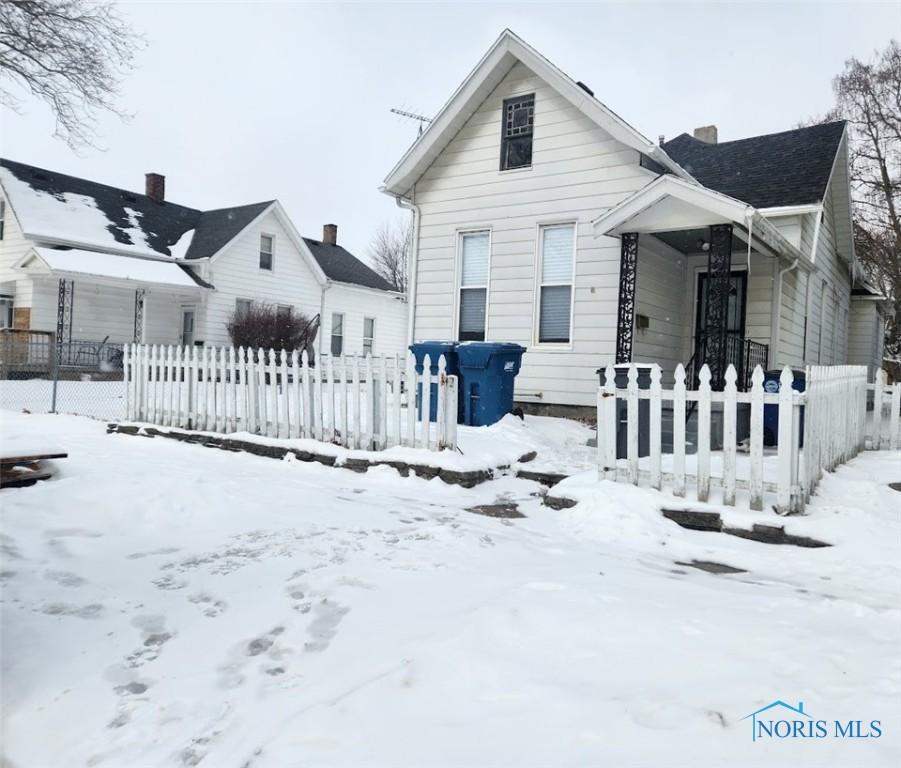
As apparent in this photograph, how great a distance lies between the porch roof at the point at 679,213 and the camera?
7.66m

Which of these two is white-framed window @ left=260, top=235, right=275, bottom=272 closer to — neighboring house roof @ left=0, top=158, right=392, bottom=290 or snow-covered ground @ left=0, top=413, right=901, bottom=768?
neighboring house roof @ left=0, top=158, right=392, bottom=290

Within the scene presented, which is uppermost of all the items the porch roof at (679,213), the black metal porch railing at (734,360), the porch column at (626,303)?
the porch roof at (679,213)

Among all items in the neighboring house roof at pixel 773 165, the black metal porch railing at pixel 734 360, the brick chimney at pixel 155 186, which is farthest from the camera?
the brick chimney at pixel 155 186

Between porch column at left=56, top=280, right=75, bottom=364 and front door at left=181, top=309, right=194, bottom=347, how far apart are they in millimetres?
3622

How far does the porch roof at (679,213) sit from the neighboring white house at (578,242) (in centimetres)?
3

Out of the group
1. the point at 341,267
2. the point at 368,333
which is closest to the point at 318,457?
the point at 368,333

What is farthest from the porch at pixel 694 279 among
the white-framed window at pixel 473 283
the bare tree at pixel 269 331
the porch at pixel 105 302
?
the porch at pixel 105 302

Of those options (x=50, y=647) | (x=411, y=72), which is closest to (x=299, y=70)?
(x=411, y=72)

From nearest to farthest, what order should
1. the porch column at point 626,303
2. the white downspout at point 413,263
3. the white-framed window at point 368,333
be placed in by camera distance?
the porch column at point 626,303 < the white downspout at point 413,263 < the white-framed window at point 368,333

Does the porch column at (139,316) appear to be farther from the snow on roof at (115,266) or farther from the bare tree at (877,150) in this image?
the bare tree at (877,150)

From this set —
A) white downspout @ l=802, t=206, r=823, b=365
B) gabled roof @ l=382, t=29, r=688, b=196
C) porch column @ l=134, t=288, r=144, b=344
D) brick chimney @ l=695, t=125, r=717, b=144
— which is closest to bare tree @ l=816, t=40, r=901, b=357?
brick chimney @ l=695, t=125, r=717, b=144

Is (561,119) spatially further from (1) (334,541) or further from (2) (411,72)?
(2) (411,72)

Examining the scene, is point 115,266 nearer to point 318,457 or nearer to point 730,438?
point 318,457

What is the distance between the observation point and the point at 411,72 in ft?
80.4
